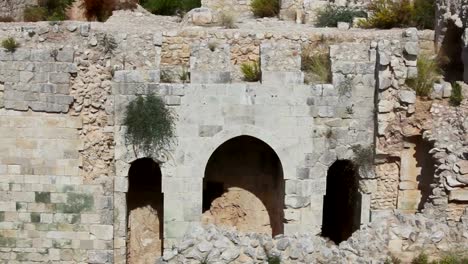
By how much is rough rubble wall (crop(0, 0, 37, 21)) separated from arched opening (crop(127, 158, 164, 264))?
4551mm

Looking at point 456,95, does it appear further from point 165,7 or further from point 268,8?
point 165,7

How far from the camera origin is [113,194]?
12188 millimetres

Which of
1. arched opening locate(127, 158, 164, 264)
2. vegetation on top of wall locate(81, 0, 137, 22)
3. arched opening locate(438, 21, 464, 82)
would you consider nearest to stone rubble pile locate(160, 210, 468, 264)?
arched opening locate(127, 158, 164, 264)

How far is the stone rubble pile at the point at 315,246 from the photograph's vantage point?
32.1 feet

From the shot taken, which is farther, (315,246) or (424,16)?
(424,16)

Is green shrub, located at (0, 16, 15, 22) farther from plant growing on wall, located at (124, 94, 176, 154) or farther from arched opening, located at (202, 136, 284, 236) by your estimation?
arched opening, located at (202, 136, 284, 236)

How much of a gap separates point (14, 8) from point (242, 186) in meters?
6.37

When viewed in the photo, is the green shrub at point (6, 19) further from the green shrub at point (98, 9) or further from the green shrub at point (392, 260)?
the green shrub at point (392, 260)

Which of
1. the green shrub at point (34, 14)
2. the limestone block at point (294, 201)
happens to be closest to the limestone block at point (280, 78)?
the limestone block at point (294, 201)

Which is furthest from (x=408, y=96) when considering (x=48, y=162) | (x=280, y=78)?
(x=48, y=162)

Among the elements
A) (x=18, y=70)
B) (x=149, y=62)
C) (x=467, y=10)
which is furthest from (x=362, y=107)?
(x=18, y=70)

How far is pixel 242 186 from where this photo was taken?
1367 centimetres

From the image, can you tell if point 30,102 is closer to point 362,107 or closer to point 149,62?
point 149,62

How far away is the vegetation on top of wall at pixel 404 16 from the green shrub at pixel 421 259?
591 centimetres
